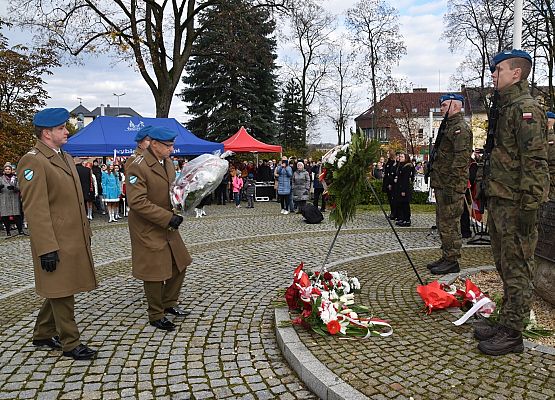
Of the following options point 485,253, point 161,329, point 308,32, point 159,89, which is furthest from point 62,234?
point 308,32

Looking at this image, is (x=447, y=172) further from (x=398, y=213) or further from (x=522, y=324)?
(x=398, y=213)

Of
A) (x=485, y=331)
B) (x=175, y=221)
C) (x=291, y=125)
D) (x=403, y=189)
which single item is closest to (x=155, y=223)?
(x=175, y=221)

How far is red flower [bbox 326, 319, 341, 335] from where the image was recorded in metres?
4.56

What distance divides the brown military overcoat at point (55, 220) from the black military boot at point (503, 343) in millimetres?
3611

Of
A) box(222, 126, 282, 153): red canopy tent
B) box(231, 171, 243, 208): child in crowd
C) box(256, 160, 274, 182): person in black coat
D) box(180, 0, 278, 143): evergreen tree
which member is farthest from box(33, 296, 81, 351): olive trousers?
box(180, 0, 278, 143): evergreen tree

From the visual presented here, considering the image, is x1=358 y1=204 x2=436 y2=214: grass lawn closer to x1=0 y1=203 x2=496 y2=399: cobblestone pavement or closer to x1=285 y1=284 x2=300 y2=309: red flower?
x1=0 y1=203 x2=496 y2=399: cobblestone pavement

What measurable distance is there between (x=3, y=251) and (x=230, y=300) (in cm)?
681

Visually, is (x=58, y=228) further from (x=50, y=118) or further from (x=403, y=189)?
(x=403, y=189)

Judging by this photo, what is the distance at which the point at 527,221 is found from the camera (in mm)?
4062

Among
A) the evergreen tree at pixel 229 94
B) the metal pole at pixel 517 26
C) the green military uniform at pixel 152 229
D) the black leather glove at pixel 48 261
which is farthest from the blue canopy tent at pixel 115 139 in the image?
the metal pole at pixel 517 26

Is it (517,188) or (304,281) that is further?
(304,281)

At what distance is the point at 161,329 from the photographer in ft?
16.6

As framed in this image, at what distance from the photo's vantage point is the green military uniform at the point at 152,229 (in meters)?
4.79

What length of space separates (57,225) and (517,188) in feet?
13.3
